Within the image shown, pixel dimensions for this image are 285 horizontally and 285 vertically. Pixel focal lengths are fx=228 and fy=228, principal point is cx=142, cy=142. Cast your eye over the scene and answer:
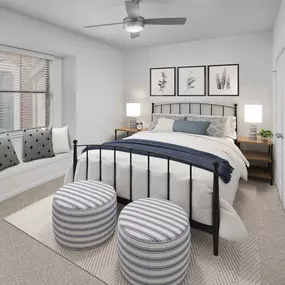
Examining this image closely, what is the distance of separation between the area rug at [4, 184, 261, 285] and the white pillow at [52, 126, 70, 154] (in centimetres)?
159

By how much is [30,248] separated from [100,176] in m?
0.95

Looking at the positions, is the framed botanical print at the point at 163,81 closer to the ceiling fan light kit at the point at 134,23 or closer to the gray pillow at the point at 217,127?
the gray pillow at the point at 217,127

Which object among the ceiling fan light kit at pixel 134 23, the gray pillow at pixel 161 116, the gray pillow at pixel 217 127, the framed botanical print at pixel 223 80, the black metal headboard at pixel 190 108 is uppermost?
the ceiling fan light kit at pixel 134 23

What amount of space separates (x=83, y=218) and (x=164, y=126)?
2600 mm

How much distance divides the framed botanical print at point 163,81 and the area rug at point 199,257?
3.17 meters

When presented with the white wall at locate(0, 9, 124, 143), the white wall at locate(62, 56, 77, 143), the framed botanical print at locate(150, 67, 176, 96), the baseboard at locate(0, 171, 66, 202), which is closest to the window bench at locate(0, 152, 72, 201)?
the baseboard at locate(0, 171, 66, 202)

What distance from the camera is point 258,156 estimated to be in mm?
3771

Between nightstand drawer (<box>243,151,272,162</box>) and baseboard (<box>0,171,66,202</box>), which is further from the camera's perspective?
nightstand drawer (<box>243,151,272,162</box>)

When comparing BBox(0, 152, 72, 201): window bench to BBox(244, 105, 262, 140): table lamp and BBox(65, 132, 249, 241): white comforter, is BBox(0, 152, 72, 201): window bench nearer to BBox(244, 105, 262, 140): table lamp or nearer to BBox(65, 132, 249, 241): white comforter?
BBox(65, 132, 249, 241): white comforter

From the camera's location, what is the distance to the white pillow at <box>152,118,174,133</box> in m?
4.16

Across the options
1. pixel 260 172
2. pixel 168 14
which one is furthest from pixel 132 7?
pixel 260 172

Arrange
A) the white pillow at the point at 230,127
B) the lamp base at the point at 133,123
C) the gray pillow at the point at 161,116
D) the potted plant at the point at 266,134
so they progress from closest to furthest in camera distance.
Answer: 1. the potted plant at the point at 266,134
2. the white pillow at the point at 230,127
3. the gray pillow at the point at 161,116
4. the lamp base at the point at 133,123

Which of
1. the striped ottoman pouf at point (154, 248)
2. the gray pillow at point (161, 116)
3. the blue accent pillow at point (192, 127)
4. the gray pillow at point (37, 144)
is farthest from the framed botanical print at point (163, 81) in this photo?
the striped ottoman pouf at point (154, 248)

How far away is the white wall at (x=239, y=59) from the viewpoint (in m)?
4.07
